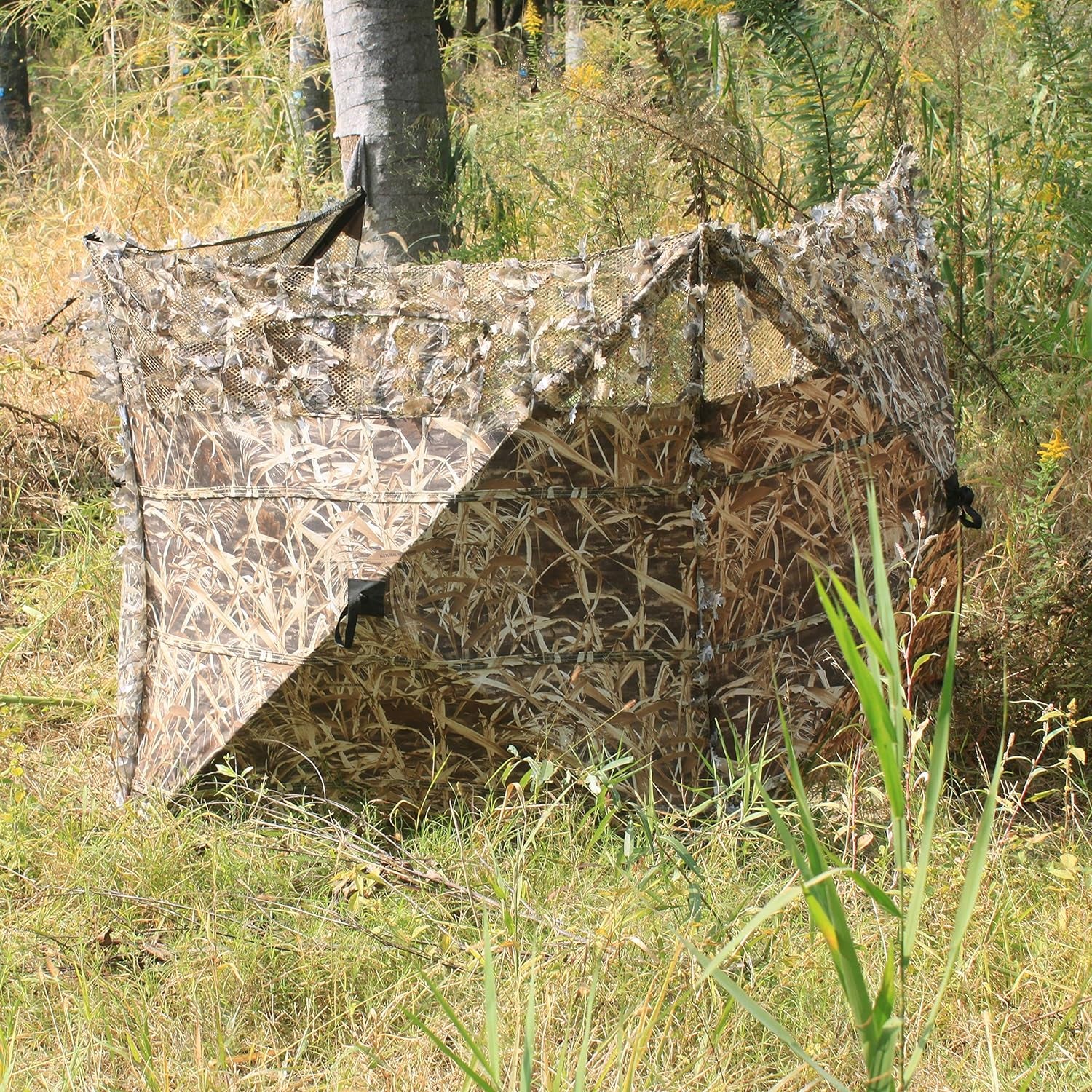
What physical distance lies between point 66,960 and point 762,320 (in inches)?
76.0

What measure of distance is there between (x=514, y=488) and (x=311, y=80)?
553 cm

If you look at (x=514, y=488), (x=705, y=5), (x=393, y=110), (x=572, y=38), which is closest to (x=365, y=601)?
(x=514, y=488)

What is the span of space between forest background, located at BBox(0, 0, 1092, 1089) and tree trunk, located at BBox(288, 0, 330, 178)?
0.67ft

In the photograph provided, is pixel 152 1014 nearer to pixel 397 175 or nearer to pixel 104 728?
pixel 104 728

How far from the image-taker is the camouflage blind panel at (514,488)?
A: 7.94 feet

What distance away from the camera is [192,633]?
286 centimetres

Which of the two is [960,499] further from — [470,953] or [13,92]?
[13,92]

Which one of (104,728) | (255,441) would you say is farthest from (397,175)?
(104,728)

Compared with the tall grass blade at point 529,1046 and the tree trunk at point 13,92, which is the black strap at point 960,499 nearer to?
the tall grass blade at point 529,1046

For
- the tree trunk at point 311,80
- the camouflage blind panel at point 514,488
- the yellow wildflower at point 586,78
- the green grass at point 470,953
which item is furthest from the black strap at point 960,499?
the tree trunk at point 311,80

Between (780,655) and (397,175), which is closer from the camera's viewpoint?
(780,655)

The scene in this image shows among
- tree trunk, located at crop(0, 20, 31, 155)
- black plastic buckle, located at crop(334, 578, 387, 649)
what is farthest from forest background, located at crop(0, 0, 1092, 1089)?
tree trunk, located at crop(0, 20, 31, 155)

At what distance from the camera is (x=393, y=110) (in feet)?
12.7

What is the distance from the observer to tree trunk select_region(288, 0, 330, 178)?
20.7 feet
